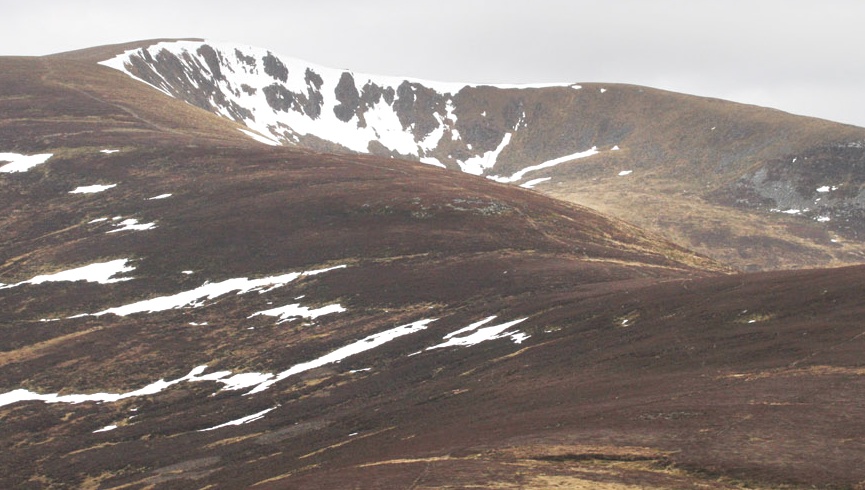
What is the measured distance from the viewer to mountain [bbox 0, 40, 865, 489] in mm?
28839

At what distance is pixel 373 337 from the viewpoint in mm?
62531

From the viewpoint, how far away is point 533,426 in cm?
3284

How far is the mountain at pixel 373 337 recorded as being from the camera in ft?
94.6

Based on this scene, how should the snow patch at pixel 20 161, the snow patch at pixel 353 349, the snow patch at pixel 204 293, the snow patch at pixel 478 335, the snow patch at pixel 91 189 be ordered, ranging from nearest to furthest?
the snow patch at pixel 478 335 < the snow patch at pixel 353 349 < the snow patch at pixel 204 293 < the snow patch at pixel 91 189 < the snow patch at pixel 20 161

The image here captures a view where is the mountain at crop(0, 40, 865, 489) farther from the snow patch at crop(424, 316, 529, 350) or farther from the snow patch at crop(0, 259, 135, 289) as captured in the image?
the snow patch at crop(0, 259, 135, 289)

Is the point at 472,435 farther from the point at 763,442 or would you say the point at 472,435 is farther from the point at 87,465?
the point at 87,465

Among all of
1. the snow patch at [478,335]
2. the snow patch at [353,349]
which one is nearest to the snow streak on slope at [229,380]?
the snow patch at [353,349]

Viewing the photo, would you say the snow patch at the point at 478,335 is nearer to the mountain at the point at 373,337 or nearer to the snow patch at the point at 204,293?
the mountain at the point at 373,337

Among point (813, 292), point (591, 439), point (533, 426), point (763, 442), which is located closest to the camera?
point (763, 442)

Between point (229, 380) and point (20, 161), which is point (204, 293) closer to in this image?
point (229, 380)

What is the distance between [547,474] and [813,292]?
26685 millimetres

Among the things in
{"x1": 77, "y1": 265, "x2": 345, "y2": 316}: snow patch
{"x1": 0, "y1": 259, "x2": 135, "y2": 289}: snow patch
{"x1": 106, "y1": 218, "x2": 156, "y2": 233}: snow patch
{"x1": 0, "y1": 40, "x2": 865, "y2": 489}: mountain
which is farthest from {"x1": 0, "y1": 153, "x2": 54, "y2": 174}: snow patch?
{"x1": 77, "y1": 265, "x2": 345, "y2": 316}: snow patch

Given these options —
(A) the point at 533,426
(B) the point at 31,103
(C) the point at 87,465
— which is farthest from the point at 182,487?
(B) the point at 31,103

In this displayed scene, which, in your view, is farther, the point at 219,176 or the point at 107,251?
the point at 219,176
